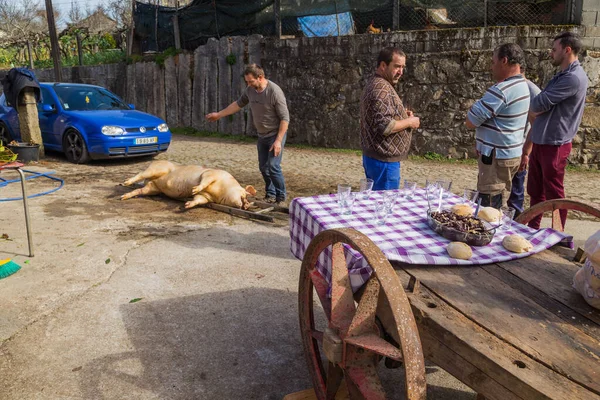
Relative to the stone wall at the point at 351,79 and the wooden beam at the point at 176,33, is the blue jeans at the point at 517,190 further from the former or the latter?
the wooden beam at the point at 176,33

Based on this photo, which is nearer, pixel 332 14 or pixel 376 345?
pixel 376 345

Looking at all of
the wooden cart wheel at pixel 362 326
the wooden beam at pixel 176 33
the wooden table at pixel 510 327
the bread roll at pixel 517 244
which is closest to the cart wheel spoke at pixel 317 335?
the wooden cart wheel at pixel 362 326

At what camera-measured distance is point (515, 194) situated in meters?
5.59

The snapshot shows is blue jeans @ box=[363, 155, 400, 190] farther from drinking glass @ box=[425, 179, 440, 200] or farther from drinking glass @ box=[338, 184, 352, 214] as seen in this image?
drinking glass @ box=[338, 184, 352, 214]

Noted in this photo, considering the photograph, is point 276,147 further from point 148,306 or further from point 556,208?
point 556,208

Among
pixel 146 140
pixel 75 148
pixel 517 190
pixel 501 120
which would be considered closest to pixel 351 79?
pixel 146 140

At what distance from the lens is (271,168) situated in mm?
6672

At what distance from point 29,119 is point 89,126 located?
1680 millimetres

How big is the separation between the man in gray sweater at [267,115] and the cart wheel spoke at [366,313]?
443 cm

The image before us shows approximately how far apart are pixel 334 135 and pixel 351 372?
9.90 m

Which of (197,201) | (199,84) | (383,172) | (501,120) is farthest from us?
(199,84)

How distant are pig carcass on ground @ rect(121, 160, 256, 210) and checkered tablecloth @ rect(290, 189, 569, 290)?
11.2 ft

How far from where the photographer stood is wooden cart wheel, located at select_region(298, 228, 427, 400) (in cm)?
176

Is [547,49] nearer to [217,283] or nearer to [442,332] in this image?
[217,283]
